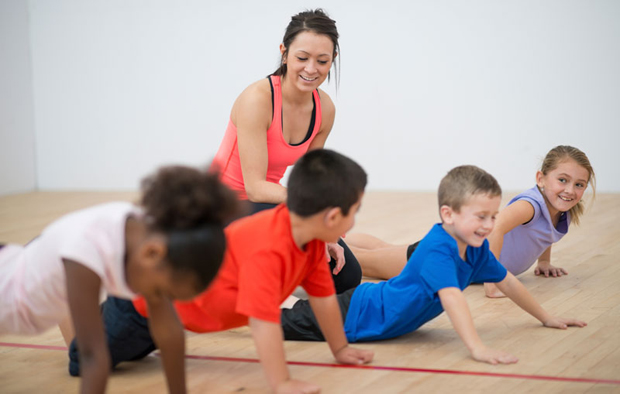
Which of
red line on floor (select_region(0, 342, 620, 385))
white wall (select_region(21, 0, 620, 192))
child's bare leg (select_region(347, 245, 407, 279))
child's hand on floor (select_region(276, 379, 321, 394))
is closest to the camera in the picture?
child's hand on floor (select_region(276, 379, 321, 394))

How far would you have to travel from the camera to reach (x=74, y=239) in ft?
4.12

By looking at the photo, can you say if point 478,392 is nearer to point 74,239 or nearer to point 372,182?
point 74,239

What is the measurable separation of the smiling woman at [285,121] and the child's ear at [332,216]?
2.33 ft

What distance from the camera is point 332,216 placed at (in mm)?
1540

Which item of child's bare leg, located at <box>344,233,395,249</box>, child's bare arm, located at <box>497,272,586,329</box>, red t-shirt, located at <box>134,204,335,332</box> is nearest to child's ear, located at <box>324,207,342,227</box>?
red t-shirt, located at <box>134,204,335,332</box>

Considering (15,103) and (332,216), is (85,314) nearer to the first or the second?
(332,216)

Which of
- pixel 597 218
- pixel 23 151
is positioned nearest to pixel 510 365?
pixel 597 218

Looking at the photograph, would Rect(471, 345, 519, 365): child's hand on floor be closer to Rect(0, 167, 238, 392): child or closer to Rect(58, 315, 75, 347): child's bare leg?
Rect(0, 167, 238, 392): child

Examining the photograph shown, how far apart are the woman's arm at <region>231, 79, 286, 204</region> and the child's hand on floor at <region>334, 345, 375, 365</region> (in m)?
0.68

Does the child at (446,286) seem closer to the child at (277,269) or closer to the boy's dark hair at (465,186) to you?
the boy's dark hair at (465,186)

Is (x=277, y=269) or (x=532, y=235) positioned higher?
(x=277, y=269)

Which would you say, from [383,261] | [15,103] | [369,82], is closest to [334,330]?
[383,261]

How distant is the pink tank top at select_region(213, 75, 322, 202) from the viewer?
95.3 inches

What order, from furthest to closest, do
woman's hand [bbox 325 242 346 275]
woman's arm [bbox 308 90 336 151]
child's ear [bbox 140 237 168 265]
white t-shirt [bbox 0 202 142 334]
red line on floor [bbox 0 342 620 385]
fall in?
woman's arm [bbox 308 90 336 151], woman's hand [bbox 325 242 346 275], red line on floor [bbox 0 342 620 385], white t-shirt [bbox 0 202 142 334], child's ear [bbox 140 237 168 265]
